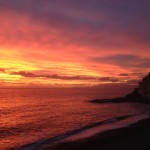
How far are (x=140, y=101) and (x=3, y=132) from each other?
236 feet

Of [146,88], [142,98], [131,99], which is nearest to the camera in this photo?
[131,99]

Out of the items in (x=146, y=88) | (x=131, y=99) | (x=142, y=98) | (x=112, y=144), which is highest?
(x=146, y=88)

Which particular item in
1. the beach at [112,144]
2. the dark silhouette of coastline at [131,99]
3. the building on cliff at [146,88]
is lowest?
the beach at [112,144]

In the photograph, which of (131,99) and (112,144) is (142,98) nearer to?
(131,99)

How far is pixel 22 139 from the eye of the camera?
32562 millimetres

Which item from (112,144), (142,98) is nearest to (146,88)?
(142,98)

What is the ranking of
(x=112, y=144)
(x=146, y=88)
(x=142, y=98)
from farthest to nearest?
1. (x=146, y=88)
2. (x=142, y=98)
3. (x=112, y=144)

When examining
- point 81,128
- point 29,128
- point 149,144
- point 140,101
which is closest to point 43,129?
point 29,128

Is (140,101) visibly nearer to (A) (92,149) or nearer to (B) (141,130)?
(B) (141,130)

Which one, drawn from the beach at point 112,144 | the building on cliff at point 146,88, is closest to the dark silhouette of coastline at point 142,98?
the building on cliff at point 146,88

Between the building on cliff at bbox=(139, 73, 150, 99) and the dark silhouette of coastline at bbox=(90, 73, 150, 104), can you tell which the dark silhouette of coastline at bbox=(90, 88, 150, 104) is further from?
the building on cliff at bbox=(139, 73, 150, 99)

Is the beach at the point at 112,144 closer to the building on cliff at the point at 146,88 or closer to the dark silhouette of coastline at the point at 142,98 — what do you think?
the dark silhouette of coastline at the point at 142,98

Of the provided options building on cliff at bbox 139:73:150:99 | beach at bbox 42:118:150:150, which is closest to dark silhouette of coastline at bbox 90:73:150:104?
building on cliff at bbox 139:73:150:99

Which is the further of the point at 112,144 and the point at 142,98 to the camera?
the point at 142,98
